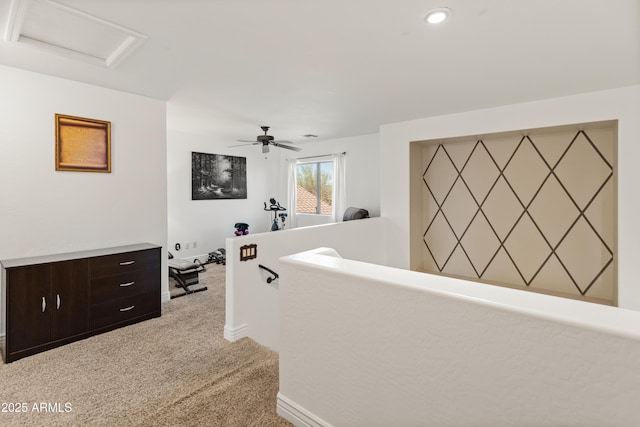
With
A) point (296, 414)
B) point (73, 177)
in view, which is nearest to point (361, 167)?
point (73, 177)

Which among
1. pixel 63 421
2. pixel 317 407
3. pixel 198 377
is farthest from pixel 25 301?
pixel 317 407

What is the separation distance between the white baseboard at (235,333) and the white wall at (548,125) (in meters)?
2.78

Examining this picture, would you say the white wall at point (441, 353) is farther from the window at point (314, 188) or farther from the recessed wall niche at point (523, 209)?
the window at point (314, 188)

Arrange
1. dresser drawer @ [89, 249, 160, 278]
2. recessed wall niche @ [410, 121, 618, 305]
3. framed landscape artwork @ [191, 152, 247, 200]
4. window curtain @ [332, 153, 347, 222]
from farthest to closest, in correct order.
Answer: window curtain @ [332, 153, 347, 222] < framed landscape artwork @ [191, 152, 247, 200] < recessed wall niche @ [410, 121, 618, 305] < dresser drawer @ [89, 249, 160, 278]

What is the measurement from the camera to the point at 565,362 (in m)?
0.92

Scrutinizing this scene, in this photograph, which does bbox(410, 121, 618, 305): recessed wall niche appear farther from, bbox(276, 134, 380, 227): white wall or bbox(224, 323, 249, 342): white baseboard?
bbox(224, 323, 249, 342): white baseboard

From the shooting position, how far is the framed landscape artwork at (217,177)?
5.93m

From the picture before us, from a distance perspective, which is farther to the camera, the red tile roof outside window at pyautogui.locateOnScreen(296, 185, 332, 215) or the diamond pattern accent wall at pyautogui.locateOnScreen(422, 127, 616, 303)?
the red tile roof outside window at pyautogui.locateOnScreen(296, 185, 332, 215)

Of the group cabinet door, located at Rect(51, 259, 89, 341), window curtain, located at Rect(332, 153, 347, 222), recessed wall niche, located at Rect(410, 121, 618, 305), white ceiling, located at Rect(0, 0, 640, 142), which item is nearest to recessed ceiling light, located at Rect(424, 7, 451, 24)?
white ceiling, located at Rect(0, 0, 640, 142)

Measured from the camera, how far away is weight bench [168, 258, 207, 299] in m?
4.19

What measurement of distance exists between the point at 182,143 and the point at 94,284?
3.60 metres

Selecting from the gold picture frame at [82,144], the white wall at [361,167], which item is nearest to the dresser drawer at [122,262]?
the gold picture frame at [82,144]

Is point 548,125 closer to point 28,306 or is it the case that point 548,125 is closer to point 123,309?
point 123,309

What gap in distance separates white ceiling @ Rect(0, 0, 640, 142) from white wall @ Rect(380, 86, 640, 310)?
0.17 metres
